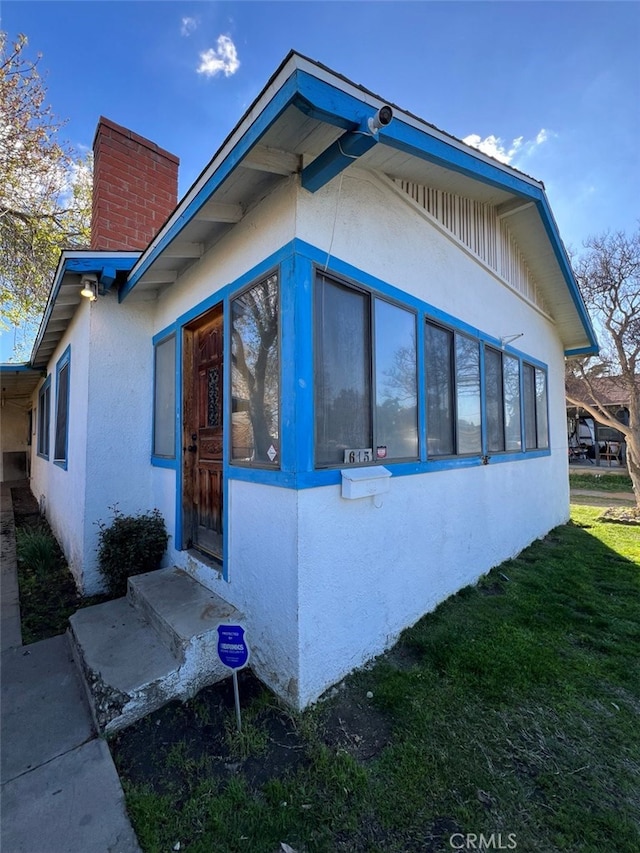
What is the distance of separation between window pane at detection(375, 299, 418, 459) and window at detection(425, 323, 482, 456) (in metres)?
0.35

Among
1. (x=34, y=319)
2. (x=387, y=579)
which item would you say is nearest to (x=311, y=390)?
(x=387, y=579)

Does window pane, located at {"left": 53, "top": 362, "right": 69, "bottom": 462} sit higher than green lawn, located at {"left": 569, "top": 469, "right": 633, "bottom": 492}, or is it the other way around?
window pane, located at {"left": 53, "top": 362, "right": 69, "bottom": 462}

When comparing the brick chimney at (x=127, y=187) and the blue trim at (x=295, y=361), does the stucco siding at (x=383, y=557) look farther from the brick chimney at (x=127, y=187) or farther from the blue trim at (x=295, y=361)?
the brick chimney at (x=127, y=187)

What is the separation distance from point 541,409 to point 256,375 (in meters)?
6.13

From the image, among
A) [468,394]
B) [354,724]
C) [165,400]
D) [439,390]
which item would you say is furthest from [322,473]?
[468,394]

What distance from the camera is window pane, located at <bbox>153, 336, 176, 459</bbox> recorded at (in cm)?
425

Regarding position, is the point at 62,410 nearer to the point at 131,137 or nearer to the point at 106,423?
the point at 106,423

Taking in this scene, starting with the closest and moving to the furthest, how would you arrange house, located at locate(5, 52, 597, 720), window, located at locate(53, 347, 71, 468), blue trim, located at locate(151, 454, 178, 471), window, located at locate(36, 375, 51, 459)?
1. house, located at locate(5, 52, 597, 720)
2. blue trim, located at locate(151, 454, 178, 471)
3. window, located at locate(53, 347, 71, 468)
4. window, located at locate(36, 375, 51, 459)

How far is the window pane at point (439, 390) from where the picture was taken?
3885 mm

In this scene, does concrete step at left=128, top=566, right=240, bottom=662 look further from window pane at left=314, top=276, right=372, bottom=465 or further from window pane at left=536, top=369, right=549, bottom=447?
window pane at left=536, top=369, right=549, bottom=447

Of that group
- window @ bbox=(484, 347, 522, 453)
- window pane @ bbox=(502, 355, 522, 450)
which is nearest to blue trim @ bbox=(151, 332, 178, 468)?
window @ bbox=(484, 347, 522, 453)

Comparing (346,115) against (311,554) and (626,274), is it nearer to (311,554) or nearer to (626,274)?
(311,554)

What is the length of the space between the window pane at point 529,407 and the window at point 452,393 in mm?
2011

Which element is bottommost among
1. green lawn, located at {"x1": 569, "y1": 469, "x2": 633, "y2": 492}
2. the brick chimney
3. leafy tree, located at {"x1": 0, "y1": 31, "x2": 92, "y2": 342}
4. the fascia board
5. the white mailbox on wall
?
green lawn, located at {"x1": 569, "y1": 469, "x2": 633, "y2": 492}
